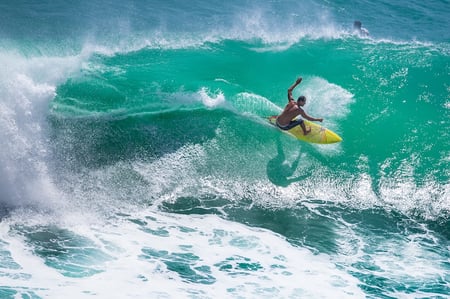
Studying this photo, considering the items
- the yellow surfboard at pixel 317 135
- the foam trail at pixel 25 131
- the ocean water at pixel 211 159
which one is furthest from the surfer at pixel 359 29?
the foam trail at pixel 25 131

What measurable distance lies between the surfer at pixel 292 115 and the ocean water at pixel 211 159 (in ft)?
1.95

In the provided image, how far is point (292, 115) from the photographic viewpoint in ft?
49.7

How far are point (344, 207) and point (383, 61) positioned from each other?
8153mm

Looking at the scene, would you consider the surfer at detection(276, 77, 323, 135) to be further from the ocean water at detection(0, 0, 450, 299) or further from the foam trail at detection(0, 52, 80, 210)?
the foam trail at detection(0, 52, 80, 210)

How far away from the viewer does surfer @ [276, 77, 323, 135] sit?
15.0 meters

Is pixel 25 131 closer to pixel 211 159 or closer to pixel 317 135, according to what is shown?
pixel 211 159

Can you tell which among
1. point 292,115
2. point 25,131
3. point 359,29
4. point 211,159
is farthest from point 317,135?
point 25,131

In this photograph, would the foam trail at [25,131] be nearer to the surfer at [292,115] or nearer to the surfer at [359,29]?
the surfer at [292,115]

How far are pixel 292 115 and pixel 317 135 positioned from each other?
43.1 inches

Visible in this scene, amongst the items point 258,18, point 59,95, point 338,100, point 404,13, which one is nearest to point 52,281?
point 59,95

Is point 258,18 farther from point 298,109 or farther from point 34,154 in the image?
point 34,154

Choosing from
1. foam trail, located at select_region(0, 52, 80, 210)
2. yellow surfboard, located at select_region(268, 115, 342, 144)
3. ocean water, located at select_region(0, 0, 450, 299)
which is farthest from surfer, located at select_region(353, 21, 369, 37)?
foam trail, located at select_region(0, 52, 80, 210)

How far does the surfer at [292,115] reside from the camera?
589 inches

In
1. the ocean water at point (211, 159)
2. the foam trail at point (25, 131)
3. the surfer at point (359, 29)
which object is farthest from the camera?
the surfer at point (359, 29)
